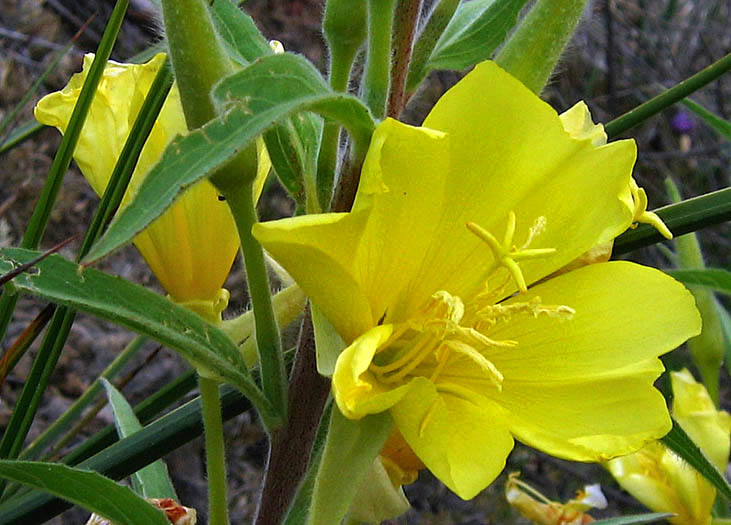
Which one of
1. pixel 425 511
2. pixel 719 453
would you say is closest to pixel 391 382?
pixel 719 453

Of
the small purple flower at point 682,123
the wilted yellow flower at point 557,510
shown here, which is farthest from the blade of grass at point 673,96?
the small purple flower at point 682,123

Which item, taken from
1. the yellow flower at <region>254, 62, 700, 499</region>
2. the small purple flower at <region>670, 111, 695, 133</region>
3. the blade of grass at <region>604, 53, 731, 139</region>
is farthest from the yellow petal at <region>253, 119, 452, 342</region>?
the small purple flower at <region>670, 111, 695, 133</region>

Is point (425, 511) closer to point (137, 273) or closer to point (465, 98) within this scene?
point (137, 273)

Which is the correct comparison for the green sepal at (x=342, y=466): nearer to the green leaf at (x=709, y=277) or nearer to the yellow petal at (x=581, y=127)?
the yellow petal at (x=581, y=127)

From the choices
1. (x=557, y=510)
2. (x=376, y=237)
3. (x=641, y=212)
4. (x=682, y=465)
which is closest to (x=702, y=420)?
(x=682, y=465)

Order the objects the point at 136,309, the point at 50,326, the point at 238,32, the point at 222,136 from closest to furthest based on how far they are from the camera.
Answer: the point at 222,136 < the point at 136,309 < the point at 238,32 < the point at 50,326

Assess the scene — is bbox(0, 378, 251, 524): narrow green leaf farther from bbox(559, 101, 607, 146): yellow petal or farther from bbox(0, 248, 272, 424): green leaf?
bbox(559, 101, 607, 146): yellow petal

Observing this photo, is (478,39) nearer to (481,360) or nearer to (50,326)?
(481,360)
